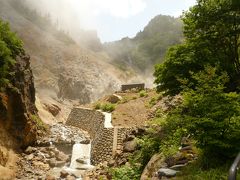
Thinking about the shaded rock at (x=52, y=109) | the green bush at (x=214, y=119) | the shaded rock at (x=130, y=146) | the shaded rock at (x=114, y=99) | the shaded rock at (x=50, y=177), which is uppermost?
the shaded rock at (x=114, y=99)

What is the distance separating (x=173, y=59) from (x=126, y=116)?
39.0 feet

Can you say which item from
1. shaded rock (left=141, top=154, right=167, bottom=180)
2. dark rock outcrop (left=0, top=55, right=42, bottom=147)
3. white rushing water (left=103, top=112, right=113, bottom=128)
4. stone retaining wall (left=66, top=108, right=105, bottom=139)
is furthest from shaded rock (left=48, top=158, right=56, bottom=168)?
shaded rock (left=141, top=154, right=167, bottom=180)

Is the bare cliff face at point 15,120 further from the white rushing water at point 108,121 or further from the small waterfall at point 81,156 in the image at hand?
the white rushing water at point 108,121

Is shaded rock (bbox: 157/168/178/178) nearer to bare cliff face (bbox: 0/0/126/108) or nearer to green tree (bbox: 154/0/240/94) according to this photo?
green tree (bbox: 154/0/240/94)

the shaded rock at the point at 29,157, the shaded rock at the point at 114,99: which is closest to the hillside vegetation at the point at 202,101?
the shaded rock at the point at 29,157

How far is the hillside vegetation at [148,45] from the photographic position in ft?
374

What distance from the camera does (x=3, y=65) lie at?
22297 millimetres

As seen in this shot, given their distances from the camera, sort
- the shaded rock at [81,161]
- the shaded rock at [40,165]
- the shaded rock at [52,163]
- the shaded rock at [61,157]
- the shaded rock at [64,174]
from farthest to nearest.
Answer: the shaded rock at [61,157] < the shaded rock at [81,161] < the shaded rock at [52,163] < the shaded rock at [40,165] < the shaded rock at [64,174]

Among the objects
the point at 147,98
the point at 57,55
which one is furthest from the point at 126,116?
the point at 57,55

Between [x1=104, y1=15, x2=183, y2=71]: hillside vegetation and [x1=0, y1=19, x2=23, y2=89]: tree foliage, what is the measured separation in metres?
78.9

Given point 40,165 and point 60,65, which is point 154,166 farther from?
point 60,65

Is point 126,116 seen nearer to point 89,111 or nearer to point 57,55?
point 89,111

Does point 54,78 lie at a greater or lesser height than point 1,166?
greater

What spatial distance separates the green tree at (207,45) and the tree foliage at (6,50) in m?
10.5
